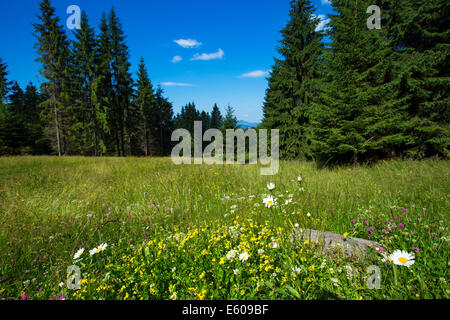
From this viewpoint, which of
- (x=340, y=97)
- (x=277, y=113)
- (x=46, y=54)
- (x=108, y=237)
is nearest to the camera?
(x=108, y=237)

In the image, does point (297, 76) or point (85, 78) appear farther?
point (85, 78)

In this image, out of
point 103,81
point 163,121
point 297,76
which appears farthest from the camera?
point 163,121

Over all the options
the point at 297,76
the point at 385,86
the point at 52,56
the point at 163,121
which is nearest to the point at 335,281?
the point at 385,86

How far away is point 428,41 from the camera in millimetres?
7336

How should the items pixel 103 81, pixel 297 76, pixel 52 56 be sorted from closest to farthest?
pixel 297 76 → pixel 52 56 → pixel 103 81

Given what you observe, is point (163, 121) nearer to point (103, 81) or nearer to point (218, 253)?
point (103, 81)

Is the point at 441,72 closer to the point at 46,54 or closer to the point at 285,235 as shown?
the point at 285,235

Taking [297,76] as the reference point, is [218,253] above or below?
below

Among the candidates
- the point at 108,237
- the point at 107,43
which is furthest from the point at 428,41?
the point at 107,43

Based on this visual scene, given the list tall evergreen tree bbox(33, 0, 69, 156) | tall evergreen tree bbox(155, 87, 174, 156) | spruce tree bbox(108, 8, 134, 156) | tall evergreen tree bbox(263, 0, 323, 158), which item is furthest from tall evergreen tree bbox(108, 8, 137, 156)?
tall evergreen tree bbox(263, 0, 323, 158)

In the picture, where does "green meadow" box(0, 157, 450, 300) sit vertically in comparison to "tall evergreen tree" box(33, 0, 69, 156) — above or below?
below

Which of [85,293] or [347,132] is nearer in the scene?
[85,293]

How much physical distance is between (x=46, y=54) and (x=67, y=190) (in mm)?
21698

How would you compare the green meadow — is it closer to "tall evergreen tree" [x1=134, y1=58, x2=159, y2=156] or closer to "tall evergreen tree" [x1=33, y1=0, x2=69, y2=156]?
"tall evergreen tree" [x1=33, y1=0, x2=69, y2=156]
